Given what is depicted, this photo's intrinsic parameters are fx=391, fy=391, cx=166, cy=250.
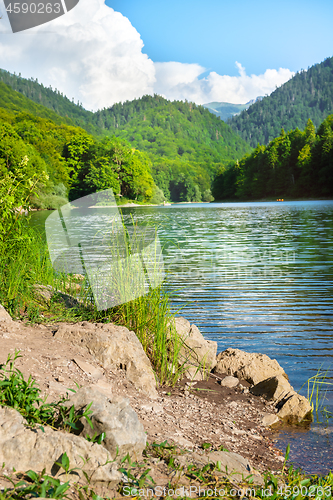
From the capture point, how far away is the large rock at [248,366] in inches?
198

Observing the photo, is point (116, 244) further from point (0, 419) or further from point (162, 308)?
point (0, 419)

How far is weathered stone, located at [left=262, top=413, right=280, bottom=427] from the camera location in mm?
4094

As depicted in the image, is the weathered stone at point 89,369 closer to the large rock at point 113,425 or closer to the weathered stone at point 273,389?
the large rock at point 113,425

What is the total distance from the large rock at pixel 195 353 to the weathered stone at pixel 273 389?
0.64 m

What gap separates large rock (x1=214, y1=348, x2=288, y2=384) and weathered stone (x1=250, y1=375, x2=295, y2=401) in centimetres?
21

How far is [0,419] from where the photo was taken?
7.76 ft

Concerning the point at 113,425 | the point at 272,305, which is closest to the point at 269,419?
the point at 113,425

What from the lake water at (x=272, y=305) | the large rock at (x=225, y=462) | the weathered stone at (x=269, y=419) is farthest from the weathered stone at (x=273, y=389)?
the large rock at (x=225, y=462)

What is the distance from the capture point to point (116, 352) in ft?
13.3

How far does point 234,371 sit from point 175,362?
1016 mm

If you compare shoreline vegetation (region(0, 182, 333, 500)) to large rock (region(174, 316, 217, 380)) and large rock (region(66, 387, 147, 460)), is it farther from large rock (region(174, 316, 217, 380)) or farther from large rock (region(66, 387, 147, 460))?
large rock (region(66, 387, 147, 460))

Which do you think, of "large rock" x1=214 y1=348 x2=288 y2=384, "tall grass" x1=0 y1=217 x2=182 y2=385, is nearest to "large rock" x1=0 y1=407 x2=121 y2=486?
"tall grass" x1=0 y1=217 x2=182 y2=385

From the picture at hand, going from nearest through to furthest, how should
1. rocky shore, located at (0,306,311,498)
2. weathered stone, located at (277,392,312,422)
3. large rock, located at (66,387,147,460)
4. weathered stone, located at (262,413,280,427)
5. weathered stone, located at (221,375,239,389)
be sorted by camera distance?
rocky shore, located at (0,306,311,498) → large rock, located at (66,387,147,460) → weathered stone, located at (262,413,280,427) → weathered stone, located at (277,392,312,422) → weathered stone, located at (221,375,239,389)

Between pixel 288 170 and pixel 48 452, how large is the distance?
11309 cm
